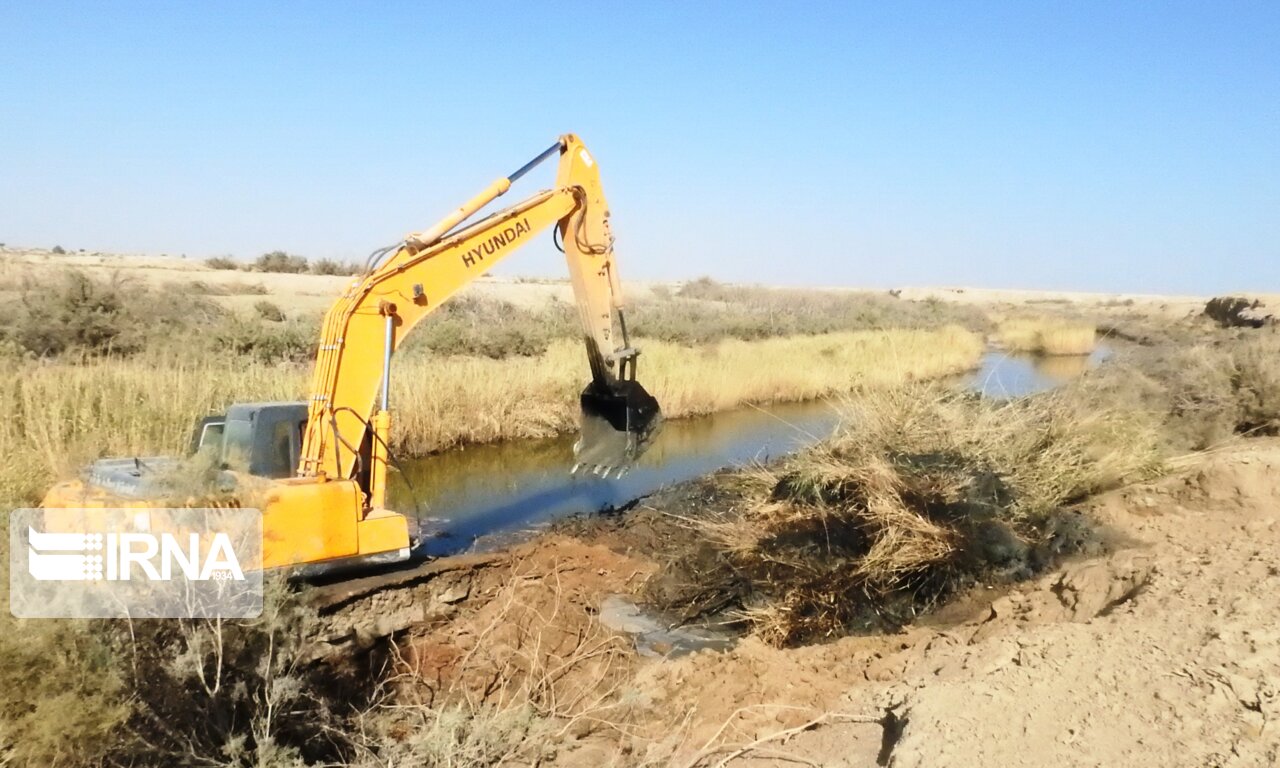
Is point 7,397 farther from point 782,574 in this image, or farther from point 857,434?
point 857,434

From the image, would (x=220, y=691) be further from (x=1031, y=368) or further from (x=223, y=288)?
(x=1031, y=368)

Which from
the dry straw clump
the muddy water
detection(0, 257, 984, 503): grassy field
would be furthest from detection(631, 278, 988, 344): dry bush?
the dry straw clump

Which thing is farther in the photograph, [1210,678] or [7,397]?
[7,397]

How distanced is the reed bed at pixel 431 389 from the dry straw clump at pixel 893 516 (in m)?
1.91

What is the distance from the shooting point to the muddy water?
1008 cm

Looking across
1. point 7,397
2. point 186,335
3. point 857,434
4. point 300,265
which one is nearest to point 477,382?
point 186,335

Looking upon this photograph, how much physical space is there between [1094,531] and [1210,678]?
340 centimetres

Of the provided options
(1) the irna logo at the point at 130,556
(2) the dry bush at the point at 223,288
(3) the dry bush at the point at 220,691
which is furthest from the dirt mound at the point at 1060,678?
(2) the dry bush at the point at 223,288

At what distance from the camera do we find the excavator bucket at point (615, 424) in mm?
8055

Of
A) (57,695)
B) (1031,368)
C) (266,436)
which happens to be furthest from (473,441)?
(1031,368)

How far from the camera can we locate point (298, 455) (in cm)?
632

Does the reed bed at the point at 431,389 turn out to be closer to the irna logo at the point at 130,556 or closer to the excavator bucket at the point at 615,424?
the irna logo at the point at 130,556

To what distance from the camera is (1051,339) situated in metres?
32.4

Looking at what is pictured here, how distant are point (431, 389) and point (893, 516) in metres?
8.47
